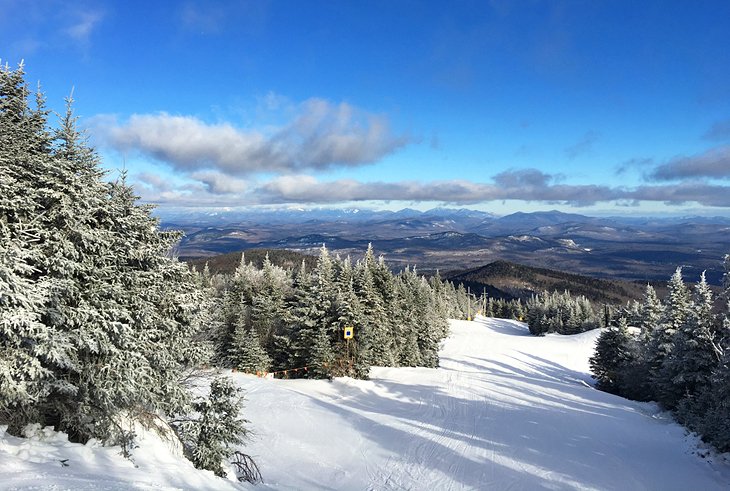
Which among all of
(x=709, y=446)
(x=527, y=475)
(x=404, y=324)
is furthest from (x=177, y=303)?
(x=404, y=324)

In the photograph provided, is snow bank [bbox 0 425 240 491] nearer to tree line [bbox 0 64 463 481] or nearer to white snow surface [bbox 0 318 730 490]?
white snow surface [bbox 0 318 730 490]

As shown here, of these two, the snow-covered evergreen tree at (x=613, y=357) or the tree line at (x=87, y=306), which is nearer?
the tree line at (x=87, y=306)

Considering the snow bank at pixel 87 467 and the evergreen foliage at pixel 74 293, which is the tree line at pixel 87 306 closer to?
the evergreen foliage at pixel 74 293

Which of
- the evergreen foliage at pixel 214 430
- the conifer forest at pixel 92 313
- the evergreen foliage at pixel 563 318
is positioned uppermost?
the conifer forest at pixel 92 313

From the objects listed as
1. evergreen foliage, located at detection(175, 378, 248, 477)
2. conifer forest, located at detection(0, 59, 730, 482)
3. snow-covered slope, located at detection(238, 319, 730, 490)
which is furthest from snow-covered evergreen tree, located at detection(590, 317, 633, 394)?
evergreen foliage, located at detection(175, 378, 248, 477)

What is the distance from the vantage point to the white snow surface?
820 centimetres

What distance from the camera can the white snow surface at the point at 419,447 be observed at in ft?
26.9

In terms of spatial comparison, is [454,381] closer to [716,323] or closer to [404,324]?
[404,324]

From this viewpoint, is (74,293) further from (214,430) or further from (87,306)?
(214,430)

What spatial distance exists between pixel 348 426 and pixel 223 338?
17558 millimetres

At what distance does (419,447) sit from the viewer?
16.1m

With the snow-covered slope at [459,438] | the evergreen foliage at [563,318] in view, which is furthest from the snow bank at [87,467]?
the evergreen foliage at [563,318]

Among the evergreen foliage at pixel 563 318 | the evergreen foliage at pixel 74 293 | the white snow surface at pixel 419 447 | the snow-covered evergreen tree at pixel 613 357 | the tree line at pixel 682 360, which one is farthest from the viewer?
the evergreen foliage at pixel 563 318

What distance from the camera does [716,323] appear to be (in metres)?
21.8
